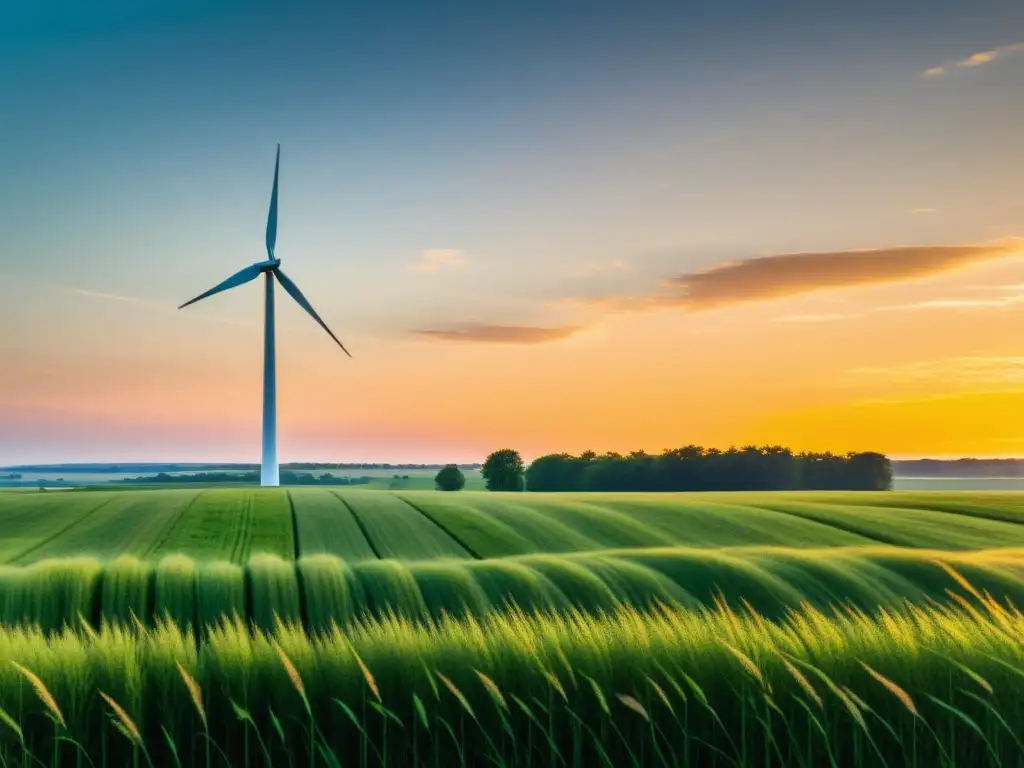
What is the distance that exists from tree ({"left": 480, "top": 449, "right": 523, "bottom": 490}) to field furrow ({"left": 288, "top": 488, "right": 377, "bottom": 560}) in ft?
109

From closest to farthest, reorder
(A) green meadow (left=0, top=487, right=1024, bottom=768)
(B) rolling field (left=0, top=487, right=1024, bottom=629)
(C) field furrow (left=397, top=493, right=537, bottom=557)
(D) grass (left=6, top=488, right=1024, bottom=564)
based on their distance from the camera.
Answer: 1. (A) green meadow (left=0, top=487, right=1024, bottom=768)
2. (B) rolling field (left=0, top=487, right=1024, bottom=629)
3. (C) field furrow (left=397, top=493, right=537, bottom=557)
4. (D) grass (left=6, top=488, right=1024, bottom=564)

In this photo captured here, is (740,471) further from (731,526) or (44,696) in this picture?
(44,696)

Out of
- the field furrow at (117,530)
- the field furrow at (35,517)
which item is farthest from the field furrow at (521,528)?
the field furrow at (35,517)

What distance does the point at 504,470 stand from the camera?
71375 mm

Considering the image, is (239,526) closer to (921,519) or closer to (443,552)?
(443,552)

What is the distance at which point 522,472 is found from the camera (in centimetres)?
7250

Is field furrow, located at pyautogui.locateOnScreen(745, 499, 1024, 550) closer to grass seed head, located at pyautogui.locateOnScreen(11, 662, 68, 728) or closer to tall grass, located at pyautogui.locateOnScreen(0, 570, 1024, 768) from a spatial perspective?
tall grass, located at pyautogui.locateOnScreen(0, 570, 1024, 768)

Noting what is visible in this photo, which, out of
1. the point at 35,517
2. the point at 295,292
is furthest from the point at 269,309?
the point at 35,517

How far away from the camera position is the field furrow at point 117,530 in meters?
25.3

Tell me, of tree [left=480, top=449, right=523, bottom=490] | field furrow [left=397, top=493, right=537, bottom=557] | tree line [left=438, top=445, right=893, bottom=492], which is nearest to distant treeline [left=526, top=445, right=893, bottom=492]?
tree line [left=438, top=445, right=893, bottom=492]

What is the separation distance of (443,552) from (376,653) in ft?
61.9

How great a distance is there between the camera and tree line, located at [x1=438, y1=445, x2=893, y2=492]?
227 feet

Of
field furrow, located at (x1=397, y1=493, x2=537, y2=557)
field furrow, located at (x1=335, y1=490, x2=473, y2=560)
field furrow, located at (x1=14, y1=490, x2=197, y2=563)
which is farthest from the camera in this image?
field furrow, located at (x1=397, y1=493, x2=537, y2=557)

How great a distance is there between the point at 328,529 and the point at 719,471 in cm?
4714
